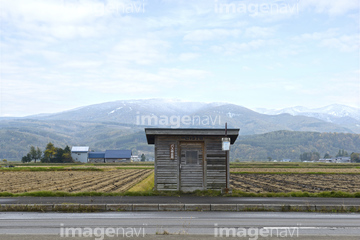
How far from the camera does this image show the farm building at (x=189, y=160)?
23766 mm

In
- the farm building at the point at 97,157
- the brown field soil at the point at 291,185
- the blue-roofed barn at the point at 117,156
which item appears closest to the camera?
the brown field soil at the point at 291,185

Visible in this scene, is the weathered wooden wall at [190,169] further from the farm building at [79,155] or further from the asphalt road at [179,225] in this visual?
the farm building at [79,155]

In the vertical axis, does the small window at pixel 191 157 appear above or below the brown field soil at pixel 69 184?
above

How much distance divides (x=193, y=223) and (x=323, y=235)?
413 centimetres

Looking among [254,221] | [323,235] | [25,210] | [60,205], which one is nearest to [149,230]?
[254,221]

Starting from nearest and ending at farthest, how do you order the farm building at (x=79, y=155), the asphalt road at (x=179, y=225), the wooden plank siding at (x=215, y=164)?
the asphalt road at (x=179, y=225)
the wooden plank siding at (x=215, y=164)
the farm building at (x=79, y=155)

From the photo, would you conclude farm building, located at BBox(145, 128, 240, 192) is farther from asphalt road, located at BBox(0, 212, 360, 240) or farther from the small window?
asphalt road, located at BBox(0, 212, 360, 240)

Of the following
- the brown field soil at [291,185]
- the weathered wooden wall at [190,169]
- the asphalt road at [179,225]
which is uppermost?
the weathered wooden wall at [190,169]

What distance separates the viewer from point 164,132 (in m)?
23.8

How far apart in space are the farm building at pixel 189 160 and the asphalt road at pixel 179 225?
822cm

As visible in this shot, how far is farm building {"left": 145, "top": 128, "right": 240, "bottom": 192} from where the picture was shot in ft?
78.0

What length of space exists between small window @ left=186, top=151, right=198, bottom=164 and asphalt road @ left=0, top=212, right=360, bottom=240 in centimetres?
870

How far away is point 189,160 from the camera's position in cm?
2417

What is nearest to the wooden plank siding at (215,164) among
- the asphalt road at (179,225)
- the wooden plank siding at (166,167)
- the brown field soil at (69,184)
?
the wooden plank siding at (166,167)
